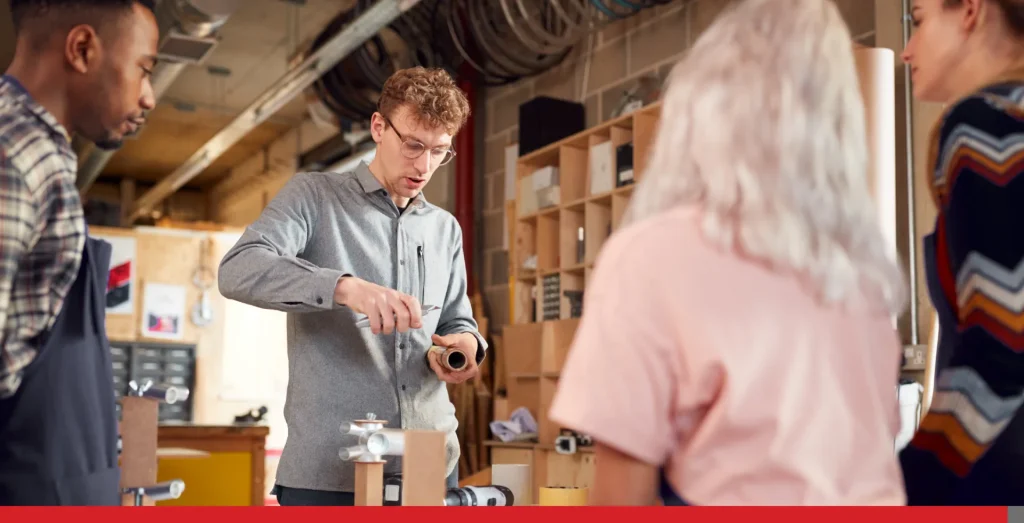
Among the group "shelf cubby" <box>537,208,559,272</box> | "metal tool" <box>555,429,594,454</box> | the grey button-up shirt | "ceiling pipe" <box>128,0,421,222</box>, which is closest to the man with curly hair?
the grey button-up shirt

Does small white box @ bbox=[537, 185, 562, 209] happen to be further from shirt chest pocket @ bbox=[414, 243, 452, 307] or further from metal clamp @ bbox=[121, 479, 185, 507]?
metal clamp @ bbox=[121, 479, 185, 507]

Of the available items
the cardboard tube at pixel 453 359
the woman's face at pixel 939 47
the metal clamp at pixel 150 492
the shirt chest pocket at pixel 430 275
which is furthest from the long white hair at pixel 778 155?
the shirt chest pocket at pixel 430 275

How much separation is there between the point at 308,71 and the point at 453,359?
5284 mm

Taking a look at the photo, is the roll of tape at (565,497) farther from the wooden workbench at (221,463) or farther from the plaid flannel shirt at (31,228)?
the wooden workbench at (221,463)

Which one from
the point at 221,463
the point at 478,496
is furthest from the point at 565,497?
the point at 221,463

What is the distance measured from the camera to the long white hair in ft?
3.12

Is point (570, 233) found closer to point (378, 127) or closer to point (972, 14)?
point (378, 127)

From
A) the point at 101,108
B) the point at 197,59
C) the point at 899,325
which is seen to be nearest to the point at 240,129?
the point at 197,59

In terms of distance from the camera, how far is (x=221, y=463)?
554 cm

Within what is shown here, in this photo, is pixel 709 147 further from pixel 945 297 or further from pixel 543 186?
pixel 543 186

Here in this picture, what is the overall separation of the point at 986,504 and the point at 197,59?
612 cm

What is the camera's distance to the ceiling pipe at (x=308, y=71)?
5922 mm

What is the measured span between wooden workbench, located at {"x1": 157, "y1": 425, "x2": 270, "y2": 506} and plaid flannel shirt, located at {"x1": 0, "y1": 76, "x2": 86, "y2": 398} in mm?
4477

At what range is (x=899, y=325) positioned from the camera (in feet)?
14.6
